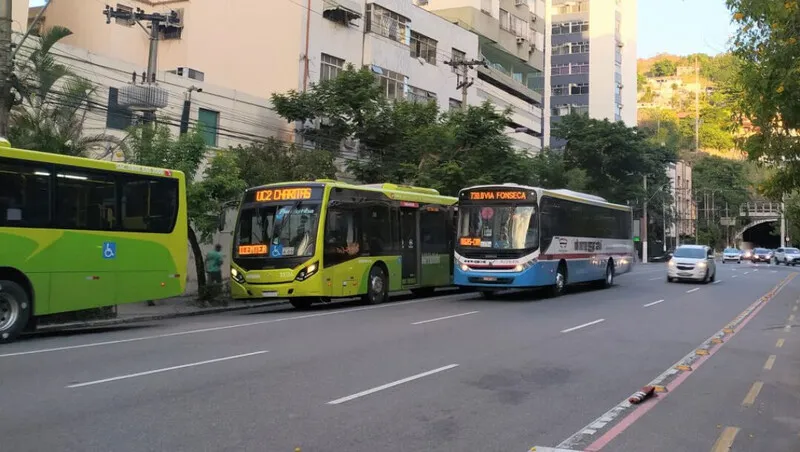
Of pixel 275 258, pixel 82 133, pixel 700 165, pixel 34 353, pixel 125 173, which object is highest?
pixel 700 165

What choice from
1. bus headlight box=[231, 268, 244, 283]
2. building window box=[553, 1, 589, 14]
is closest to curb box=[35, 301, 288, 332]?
bus headlight box=[231, 268, 244, 283]

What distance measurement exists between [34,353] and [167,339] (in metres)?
2.28

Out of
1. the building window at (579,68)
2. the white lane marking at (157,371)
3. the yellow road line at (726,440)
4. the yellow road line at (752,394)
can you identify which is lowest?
the white lane marking at (157,371)

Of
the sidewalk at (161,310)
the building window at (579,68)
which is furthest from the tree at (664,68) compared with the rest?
the sidewalk at (161,310)

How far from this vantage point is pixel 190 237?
1933 centimetres

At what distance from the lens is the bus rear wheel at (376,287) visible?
1911 cm

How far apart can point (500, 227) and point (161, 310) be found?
32.2 feet

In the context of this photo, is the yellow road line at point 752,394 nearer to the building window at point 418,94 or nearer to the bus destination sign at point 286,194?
the bus destination sign at point 286,194

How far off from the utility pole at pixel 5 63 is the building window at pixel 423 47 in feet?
83.9

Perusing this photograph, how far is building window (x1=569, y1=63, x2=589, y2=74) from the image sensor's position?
298 feet

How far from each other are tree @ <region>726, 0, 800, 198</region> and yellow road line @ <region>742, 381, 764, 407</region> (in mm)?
4271

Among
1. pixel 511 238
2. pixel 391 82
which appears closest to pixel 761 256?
pixel 391 82

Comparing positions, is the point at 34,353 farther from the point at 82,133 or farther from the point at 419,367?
the point at 82,133

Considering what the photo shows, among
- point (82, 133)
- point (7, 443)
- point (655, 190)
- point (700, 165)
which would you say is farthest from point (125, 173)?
point (700, 165)
